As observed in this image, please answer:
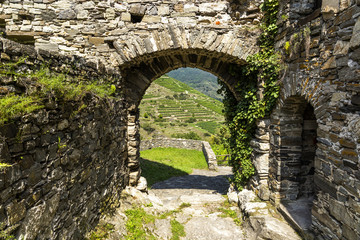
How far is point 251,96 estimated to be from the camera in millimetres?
5152

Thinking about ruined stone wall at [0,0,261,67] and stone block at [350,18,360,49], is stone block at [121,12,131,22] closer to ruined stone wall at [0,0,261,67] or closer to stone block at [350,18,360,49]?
ruined stone wall at [0,0,261,67]

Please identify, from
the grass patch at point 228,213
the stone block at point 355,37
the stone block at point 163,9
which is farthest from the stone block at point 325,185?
the stone block at point 163,9

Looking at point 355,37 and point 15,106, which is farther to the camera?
point 355,37

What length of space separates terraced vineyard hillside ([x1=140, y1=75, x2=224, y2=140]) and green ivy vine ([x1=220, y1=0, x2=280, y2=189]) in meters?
18.7

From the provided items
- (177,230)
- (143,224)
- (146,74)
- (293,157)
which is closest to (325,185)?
(293,157)

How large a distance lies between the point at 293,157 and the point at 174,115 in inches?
1204

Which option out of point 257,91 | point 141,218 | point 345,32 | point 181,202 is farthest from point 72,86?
point 181,202

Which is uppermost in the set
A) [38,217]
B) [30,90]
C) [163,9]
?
[163,9]

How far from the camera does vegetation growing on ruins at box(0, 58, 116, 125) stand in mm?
1667

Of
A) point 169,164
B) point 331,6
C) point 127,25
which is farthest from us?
point 169,164

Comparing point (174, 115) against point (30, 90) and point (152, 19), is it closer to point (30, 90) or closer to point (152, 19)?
point (152, 19)

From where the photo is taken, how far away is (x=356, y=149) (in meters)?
2.64

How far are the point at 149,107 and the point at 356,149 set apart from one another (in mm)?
33620

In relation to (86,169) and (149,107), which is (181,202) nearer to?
(86,169)
